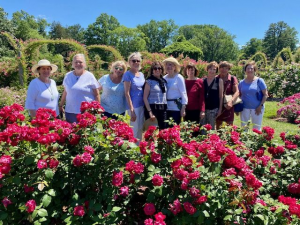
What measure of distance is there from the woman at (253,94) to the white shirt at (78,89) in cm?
260

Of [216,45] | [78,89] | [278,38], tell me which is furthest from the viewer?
[278,38]

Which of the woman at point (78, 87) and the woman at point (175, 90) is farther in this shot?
the woman at point (175, 90)

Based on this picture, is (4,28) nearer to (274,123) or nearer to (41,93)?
(274,123)

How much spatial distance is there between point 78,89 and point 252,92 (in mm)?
2924

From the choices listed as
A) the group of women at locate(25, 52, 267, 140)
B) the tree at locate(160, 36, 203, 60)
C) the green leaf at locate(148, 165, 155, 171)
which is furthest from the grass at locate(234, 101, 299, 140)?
the tree at locate(160, 36, 203, 60)

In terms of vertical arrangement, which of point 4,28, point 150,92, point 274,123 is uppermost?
point 4,28

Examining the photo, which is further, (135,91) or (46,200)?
(135,91)

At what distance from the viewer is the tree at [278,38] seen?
69750 millimetres

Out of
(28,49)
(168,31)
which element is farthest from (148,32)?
(28,49)

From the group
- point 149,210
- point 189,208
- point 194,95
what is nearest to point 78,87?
point 194,95

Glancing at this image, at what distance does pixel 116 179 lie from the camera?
180 centimetres

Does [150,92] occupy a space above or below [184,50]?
below

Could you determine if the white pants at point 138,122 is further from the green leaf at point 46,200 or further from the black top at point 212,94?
the green leaf at point 46,200

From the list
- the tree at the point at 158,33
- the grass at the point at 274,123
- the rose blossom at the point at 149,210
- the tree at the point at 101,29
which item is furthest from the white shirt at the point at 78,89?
the tree at the point at 158,33
